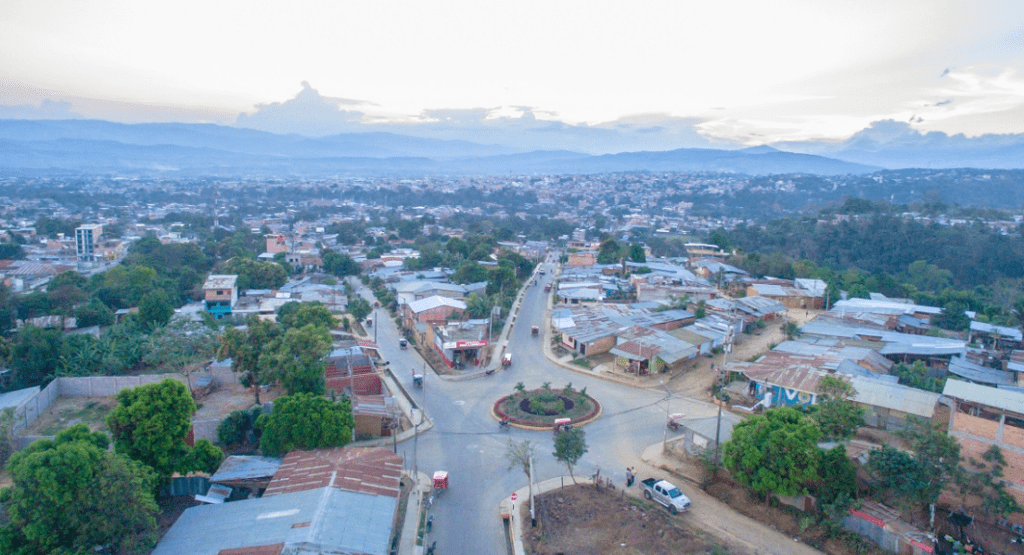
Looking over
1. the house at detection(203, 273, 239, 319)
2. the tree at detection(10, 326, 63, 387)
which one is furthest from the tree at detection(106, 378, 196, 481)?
the house at detection(203, 273, 239, 319)

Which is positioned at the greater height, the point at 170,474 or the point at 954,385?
the point at 954,385

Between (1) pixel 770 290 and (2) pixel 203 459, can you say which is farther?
(1) pixel 770 290

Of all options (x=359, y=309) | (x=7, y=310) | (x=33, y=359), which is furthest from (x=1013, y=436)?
(x=7, y=310)

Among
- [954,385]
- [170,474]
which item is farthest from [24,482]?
[954,385]

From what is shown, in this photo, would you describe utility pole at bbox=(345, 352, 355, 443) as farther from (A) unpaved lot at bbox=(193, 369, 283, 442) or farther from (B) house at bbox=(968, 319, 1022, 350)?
(B) house at bbox=(968, 319, 1022, 350)

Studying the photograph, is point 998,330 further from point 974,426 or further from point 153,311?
point 153,311

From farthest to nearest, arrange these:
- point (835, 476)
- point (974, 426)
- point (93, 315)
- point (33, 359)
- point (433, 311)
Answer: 1. point (433, 311)
2. point (93, 315)
3. point (33, 359)
4. point (974, 426)
5. point (835, 476)

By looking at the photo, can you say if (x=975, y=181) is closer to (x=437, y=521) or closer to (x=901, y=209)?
(x=901, y=209)
